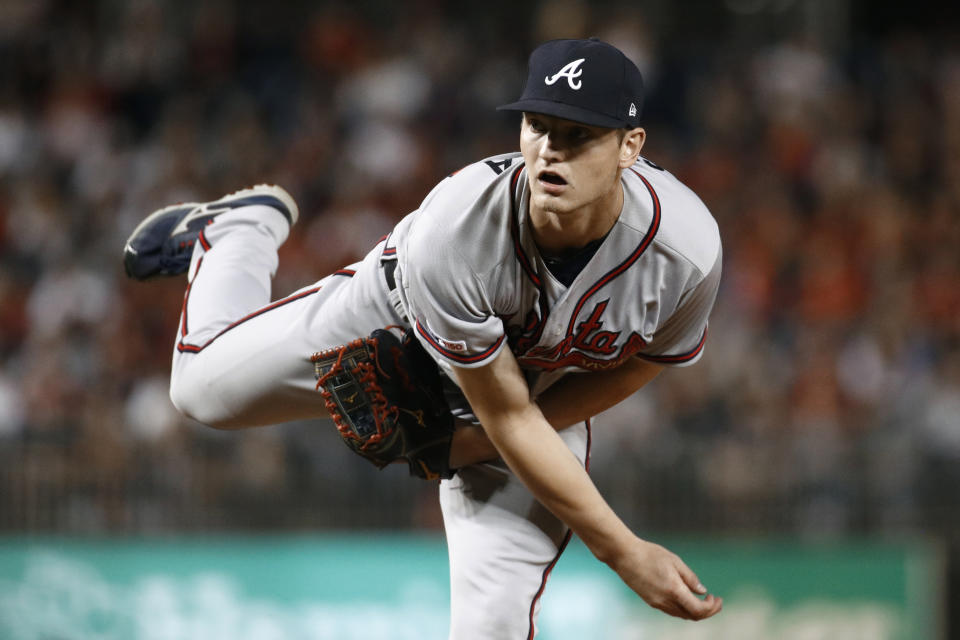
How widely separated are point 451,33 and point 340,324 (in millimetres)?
6569

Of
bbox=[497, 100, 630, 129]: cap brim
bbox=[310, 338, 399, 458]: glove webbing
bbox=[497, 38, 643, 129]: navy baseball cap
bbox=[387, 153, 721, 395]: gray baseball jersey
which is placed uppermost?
bbox=[497, 38, 643, 129]: navy baseball cap

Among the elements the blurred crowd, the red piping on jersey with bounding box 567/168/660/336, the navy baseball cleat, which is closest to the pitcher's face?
the red piping on jersey with bounding box 567/168/660/336

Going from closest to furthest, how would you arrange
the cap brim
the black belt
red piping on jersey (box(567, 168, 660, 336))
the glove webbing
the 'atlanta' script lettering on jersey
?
1. the cap brim
2. red piping on jersey (box(567, 168, 660, 336))
3. the 'atlanta' script lettering on jersey
4. the glove webbing
5. the black belt

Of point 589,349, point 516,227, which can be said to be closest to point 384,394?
point 589,349

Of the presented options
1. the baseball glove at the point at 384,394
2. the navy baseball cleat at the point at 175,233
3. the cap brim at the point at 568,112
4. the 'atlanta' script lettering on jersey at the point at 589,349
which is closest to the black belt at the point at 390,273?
the baseball glove at the point at 384,394

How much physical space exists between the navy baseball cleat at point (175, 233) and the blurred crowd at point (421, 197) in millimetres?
2446

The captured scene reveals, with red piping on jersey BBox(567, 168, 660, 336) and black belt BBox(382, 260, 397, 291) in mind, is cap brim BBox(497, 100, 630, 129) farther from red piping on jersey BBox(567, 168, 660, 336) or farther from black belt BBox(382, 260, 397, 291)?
black belt BBox(382, 260, 397, 291)

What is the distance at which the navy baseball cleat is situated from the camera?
4176mm

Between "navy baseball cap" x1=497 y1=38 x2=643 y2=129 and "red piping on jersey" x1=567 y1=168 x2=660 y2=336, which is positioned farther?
"red piping on jersey" x1=567 y1=168 x2=660 y2=336

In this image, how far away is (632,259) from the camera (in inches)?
118

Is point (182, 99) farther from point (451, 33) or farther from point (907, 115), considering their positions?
point (907, 115)

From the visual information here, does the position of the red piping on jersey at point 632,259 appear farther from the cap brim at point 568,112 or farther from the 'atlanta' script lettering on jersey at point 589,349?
the cap brim at point 568,112

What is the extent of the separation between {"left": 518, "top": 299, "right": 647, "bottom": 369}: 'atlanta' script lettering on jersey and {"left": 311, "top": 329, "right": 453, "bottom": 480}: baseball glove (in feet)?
0.99

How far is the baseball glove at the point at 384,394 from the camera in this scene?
3312 millimetres
